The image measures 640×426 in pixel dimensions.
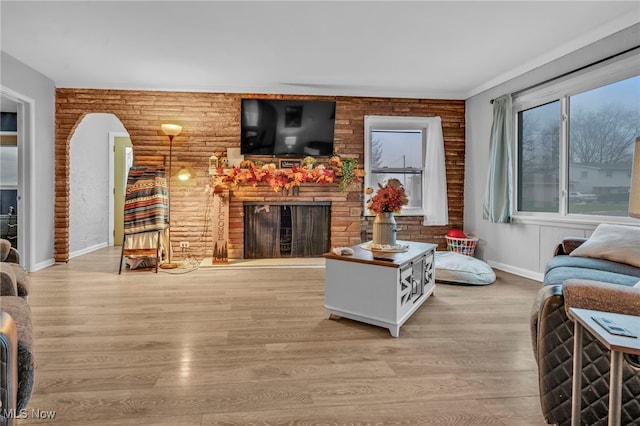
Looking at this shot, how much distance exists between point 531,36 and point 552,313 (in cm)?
301

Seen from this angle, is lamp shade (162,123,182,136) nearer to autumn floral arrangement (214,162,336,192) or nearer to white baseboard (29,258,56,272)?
autumn floral arrangement (214,162,336,192)

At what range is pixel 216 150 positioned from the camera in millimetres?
5023

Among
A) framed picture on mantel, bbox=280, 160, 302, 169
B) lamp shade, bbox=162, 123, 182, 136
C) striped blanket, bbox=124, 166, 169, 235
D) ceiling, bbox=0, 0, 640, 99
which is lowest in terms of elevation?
striped blanket, bbox=124, 166, 169, 235

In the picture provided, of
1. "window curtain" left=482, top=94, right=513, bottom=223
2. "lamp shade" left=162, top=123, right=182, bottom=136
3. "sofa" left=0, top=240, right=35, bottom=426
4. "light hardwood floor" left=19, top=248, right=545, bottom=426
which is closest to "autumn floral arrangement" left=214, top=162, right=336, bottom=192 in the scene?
"lamp shade" left=162, top=123, right=182, bottom=136

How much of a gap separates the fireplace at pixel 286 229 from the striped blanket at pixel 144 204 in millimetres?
1108

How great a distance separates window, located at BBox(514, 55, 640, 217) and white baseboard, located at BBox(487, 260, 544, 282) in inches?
27.5

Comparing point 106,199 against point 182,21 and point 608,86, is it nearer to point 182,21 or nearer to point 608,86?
point 182,21

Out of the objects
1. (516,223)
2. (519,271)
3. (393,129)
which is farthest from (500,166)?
(393,129)

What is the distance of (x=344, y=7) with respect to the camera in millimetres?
2844

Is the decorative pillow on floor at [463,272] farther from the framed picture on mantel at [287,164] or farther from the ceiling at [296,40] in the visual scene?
the framed picture on mantel at [287,164]

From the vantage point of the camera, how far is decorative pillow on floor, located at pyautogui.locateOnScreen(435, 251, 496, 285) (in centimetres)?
373

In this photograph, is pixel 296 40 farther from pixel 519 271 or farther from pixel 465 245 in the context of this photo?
pixel 519 271

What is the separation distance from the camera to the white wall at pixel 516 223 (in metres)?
3.38

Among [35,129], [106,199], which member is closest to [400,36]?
[35,129]
